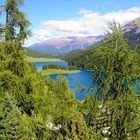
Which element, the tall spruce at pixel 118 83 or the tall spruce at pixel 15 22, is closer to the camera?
the tall spruce at pixel 118 83

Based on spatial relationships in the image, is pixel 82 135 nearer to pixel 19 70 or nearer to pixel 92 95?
pixel 92 95

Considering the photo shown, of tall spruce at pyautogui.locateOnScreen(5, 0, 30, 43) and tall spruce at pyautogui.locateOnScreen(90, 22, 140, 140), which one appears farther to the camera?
tall spruce at pyautogui.locateOnScreen(5, 0, 30, 43)

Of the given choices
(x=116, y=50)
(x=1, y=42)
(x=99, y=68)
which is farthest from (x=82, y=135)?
(x=1, y=42)

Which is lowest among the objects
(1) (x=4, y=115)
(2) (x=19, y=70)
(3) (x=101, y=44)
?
(1) (x=4, y=115)

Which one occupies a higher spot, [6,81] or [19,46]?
[19,46]

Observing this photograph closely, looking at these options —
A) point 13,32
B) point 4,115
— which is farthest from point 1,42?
point 4,115

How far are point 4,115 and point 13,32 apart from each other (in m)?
9.89

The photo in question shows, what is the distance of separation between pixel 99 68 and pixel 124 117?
2.63m

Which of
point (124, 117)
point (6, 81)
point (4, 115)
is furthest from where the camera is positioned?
point (4, 115)

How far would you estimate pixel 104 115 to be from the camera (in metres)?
17.0

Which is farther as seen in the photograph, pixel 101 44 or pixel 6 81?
pixel 6 81

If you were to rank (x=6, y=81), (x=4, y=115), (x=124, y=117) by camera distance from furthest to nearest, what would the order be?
1. (x=4, y=115)
2. (x=6, y=81)
3. (x=124, y=117)

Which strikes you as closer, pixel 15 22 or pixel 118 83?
pixel 118 83

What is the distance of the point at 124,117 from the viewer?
1645cm
